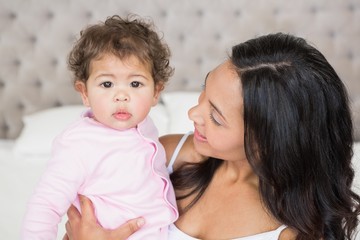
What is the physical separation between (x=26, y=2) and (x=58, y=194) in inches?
78.3

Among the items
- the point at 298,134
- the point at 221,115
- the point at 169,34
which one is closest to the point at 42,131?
the point at 169,34

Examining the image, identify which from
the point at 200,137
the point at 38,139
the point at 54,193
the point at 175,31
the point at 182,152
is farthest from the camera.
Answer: the point at 175,31

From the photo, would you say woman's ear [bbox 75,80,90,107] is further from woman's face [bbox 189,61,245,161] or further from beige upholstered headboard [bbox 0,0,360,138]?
beige upholstered headboard [bbox 0,0,360,138]

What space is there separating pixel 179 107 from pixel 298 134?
59.3 inches

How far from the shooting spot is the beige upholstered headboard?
114 inches

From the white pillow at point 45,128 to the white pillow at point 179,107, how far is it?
0.06 metres

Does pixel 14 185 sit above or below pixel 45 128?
below

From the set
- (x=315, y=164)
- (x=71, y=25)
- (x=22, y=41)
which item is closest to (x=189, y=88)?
(x=71, y=25)

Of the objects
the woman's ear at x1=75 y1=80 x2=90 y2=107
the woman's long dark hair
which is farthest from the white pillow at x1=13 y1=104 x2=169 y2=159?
the woman's long dark hair

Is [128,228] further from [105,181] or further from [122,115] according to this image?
[122,115]

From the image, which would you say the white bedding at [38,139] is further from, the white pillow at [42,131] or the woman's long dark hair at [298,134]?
the woman's long dark hair at [298,134]

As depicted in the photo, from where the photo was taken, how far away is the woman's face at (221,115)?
126 cm

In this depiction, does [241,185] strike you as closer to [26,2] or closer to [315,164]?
[315,164]

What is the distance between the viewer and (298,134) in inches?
49.0
